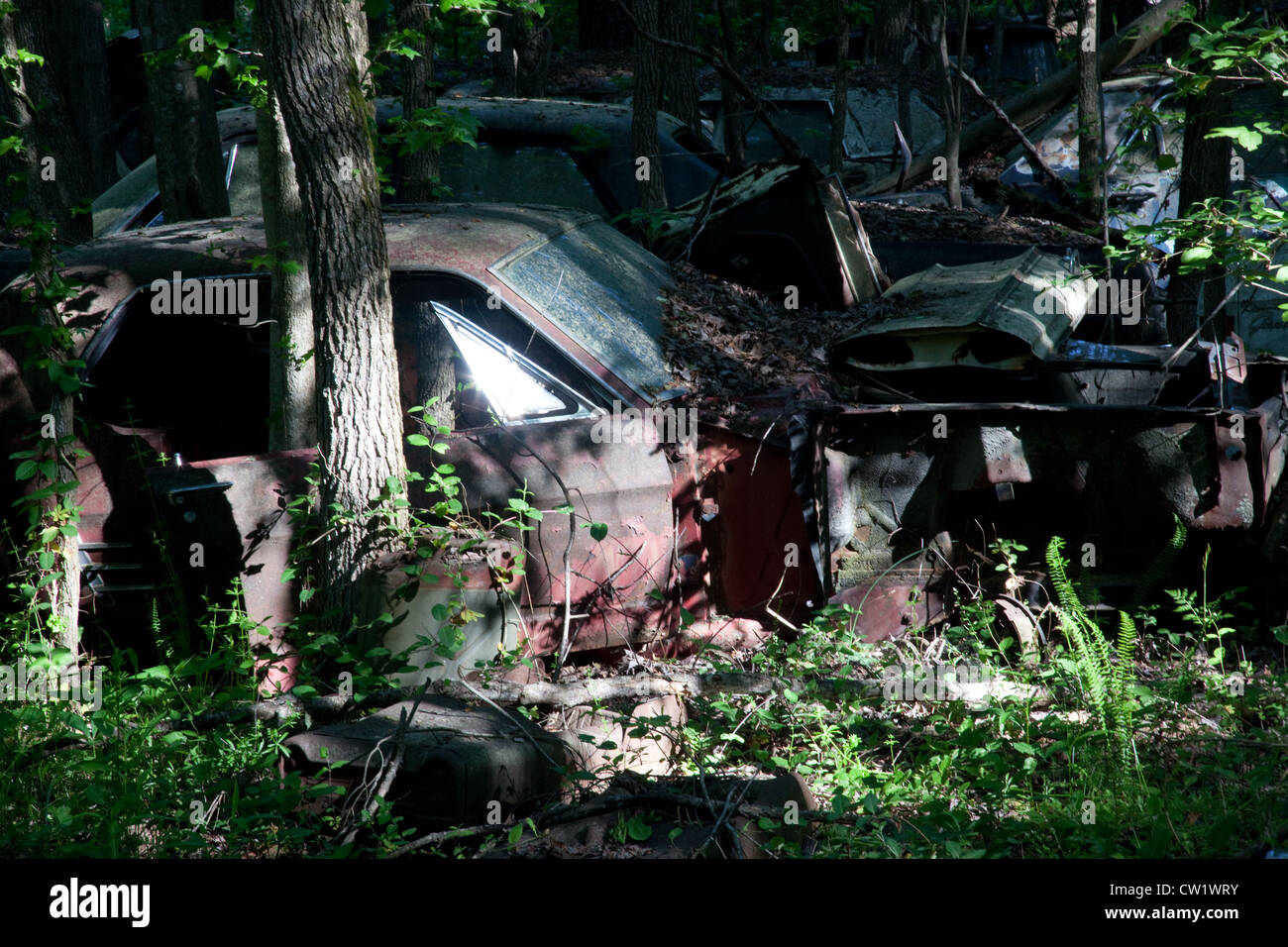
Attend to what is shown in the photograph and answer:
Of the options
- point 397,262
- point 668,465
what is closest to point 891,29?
point 397,262

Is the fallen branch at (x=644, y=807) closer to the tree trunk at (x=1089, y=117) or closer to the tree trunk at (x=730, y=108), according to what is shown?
the tree trunk at (x=730, y=108)

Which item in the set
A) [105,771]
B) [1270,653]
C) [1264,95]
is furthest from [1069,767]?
[1264,95]

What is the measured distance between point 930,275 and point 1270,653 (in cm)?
222

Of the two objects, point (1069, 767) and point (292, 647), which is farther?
point (292, 647)

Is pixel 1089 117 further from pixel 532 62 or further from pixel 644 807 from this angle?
pixel 644 807

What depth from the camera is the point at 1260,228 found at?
4.45 m

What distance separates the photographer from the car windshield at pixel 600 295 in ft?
13.9

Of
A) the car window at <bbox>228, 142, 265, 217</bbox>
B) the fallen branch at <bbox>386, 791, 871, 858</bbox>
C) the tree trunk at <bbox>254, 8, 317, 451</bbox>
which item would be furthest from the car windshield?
the car window at <bbox>228, 142, 265, 217</bbox>

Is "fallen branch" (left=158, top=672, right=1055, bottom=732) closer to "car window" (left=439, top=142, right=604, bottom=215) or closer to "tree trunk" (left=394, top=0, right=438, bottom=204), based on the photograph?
"tree trunk" (left=394, top=0, right=438, bottom=204)

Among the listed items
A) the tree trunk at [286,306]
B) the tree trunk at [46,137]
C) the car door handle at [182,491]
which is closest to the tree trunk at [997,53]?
the tree trunk at [46,137]

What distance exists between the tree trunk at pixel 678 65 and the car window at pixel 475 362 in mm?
4326

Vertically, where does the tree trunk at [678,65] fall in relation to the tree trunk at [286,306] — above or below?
above

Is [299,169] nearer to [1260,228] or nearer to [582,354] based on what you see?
[582,354]

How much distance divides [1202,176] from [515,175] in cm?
407
